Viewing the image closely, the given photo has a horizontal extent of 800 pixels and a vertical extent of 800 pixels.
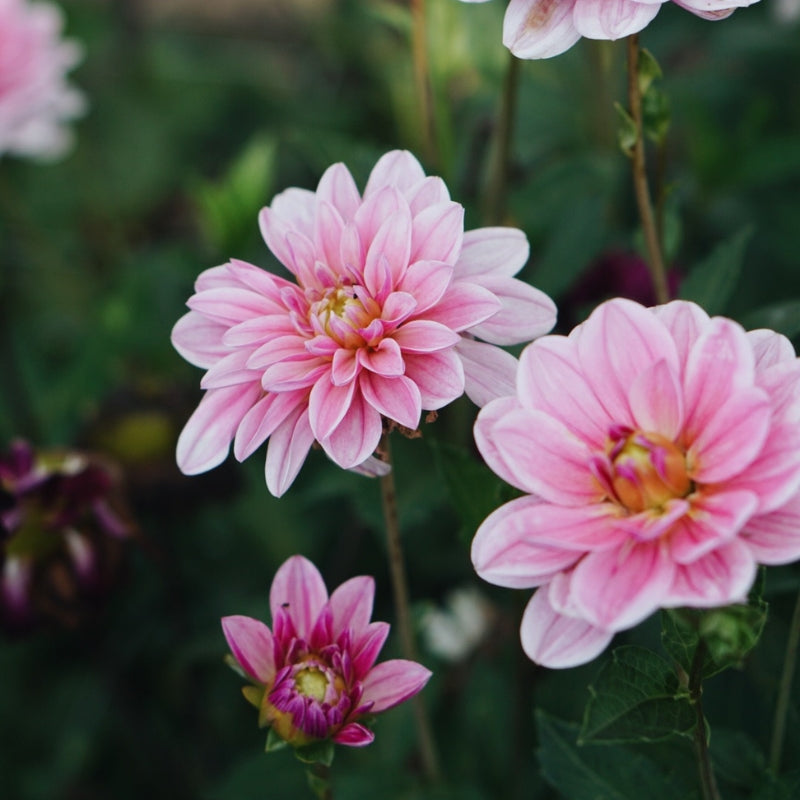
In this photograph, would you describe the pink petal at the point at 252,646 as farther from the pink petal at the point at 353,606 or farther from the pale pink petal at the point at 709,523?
the pale pink petal at the point at 709,523

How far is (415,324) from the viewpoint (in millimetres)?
509

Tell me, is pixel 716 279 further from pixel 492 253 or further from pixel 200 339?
pixel 200 339

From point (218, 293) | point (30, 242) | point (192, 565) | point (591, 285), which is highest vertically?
point (218, 293)

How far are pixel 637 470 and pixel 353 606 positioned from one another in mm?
166

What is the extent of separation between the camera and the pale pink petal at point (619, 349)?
1.53 ft

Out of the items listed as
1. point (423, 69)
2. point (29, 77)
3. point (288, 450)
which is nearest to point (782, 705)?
point (288, 450)

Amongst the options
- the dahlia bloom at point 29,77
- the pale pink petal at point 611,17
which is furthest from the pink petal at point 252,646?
the dahlia bloom at point 29,77

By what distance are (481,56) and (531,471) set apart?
789 mm

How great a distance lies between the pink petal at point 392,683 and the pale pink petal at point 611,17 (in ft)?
1.07

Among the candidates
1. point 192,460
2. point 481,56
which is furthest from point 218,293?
point 481,56

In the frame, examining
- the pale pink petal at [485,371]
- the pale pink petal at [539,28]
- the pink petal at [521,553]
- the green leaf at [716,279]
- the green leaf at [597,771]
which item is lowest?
the green leaf at [597,771]

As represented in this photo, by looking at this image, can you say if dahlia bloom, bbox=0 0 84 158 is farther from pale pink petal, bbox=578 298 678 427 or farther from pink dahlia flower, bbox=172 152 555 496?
pale pink petal, bbox=578 298 678 427

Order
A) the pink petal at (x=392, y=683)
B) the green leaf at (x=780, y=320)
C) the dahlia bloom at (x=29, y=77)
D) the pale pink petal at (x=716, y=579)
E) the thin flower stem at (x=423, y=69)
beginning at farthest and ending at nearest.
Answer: the dahlia bloom at (x=29, y=77), the thin flower stem at (x=423, y=69), the green leaf at (x=780, y=320), the pink petal at (x=392, y=683), the pale pink petal at (x=716, y=579)

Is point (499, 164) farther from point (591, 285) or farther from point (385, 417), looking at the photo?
point (385, 417)
